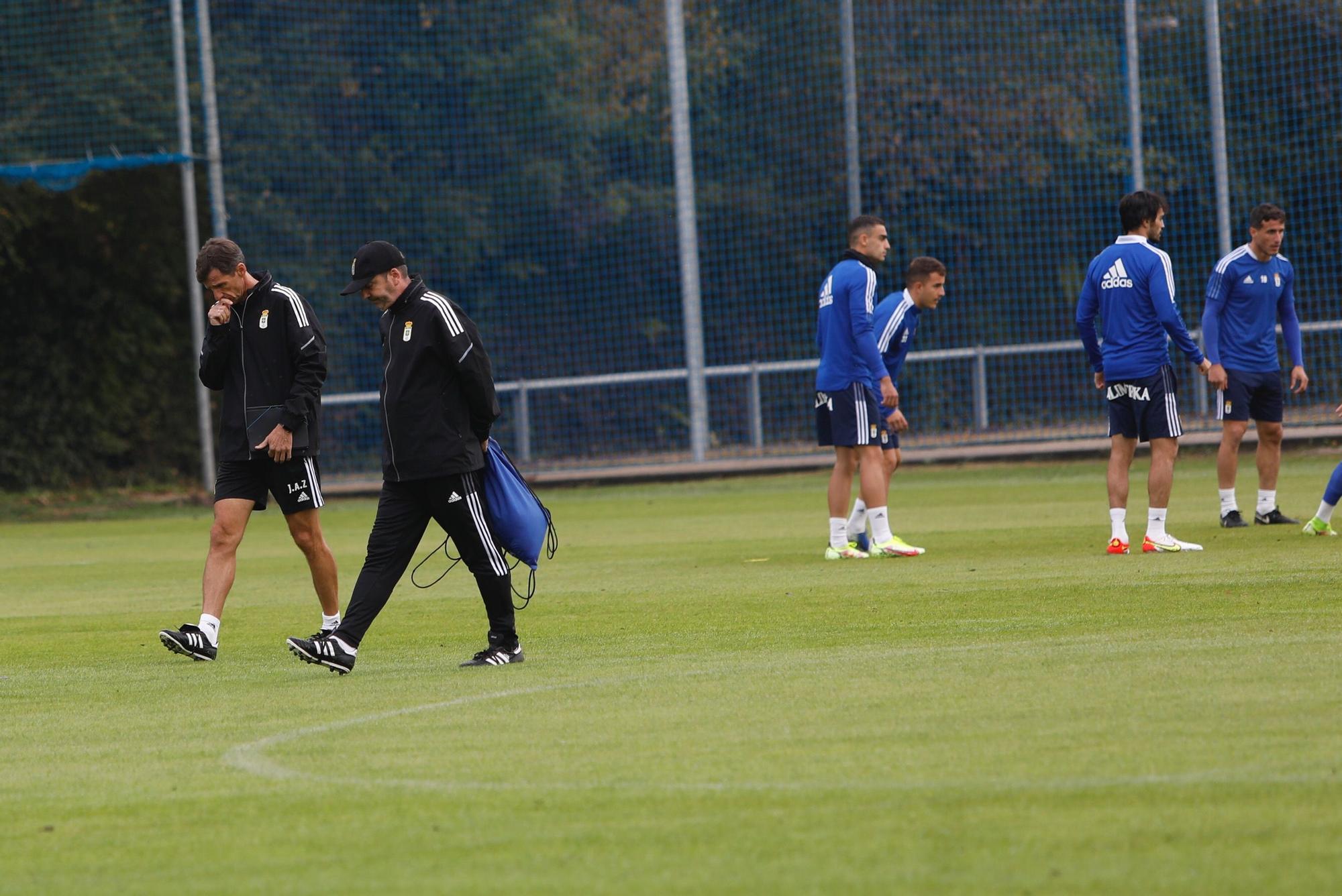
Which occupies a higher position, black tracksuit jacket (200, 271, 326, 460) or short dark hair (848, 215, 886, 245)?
short dark hair (848, 215, 886, 245)

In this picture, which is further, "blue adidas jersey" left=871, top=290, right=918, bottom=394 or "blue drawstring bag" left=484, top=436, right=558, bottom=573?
"blue adidas jersey" left=871, top=290, right=918, bottom=394

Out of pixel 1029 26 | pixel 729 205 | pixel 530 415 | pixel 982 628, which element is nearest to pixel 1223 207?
pixel 1029 26

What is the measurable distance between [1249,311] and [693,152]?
14.4 metres

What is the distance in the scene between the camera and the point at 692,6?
85.9 feet

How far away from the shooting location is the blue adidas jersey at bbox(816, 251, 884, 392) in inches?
463

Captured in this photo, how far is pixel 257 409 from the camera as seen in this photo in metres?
8.38

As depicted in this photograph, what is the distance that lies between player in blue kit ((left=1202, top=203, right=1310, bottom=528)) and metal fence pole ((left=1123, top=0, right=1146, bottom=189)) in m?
9.46

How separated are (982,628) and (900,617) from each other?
0.67 metres

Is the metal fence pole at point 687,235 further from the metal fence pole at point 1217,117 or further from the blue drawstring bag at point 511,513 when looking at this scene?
the blue drawstring bag at point 511,513

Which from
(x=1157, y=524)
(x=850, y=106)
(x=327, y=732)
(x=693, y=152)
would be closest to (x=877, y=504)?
(x=1157, y=524)

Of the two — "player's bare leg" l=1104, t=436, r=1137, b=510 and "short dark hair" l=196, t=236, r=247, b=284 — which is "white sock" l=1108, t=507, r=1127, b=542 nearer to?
"player's bare leg" l=1104, t=436, r=1137, b=510

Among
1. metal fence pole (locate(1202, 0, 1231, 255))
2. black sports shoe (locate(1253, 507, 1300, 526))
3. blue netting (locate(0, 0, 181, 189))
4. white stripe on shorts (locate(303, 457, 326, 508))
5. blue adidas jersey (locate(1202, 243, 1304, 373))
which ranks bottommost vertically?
black sports shoe (locate(1253, 507, 1300, 526))

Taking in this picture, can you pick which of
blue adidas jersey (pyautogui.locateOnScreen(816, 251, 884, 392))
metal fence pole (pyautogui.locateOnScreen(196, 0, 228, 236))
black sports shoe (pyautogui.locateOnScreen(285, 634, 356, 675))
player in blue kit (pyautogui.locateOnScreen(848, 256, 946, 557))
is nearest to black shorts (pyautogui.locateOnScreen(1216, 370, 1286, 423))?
player in blue kit (pyautogui.locateOnScreen(848, 256, 946, 557))

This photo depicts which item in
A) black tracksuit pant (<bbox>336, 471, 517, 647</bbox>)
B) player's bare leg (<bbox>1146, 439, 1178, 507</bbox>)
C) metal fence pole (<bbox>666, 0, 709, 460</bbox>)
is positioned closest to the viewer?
black tracksuit pant (<bbox>336, 471, 517, 647</bbox>)
